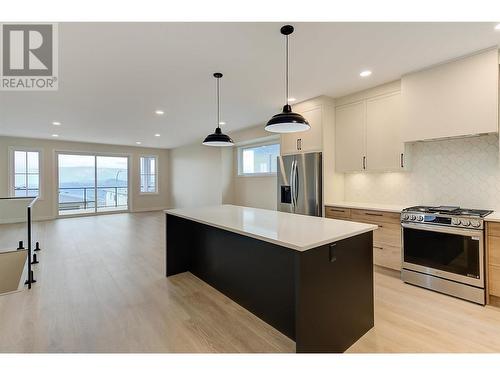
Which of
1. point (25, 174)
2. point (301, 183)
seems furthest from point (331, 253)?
point (25, 174)

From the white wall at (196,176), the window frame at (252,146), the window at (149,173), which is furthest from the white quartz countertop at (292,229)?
the window at (149,173)

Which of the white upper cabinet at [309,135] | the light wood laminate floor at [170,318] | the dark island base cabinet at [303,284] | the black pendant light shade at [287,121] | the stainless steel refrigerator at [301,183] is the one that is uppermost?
the white upper cabinet at [309,135]

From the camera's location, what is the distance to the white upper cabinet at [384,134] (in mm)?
3334

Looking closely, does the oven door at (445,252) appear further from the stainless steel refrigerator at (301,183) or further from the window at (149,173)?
the window at (149,173)

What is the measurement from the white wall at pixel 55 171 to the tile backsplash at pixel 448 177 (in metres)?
8.65

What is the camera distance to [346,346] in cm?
186

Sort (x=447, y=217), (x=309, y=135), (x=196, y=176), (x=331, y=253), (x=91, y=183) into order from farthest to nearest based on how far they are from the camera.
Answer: (x=91, y=183), (x=196, y=176), (x=309, y=135), (x=447, y=217), (x=331, y=253)

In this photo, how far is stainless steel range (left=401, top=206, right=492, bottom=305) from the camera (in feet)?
8.11

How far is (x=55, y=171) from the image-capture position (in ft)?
26.3

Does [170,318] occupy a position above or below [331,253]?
below

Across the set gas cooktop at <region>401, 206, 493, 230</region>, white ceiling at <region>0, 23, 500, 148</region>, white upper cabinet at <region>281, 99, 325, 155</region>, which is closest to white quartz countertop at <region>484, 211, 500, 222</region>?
gas cooktop at <region>401, 206, 493, 230</region>

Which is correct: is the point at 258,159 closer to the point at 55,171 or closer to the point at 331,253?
the point at 331,253

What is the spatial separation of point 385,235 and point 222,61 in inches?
119
